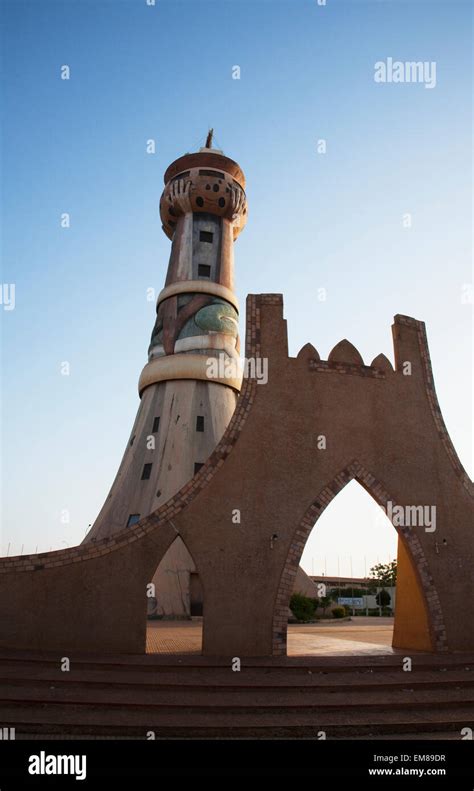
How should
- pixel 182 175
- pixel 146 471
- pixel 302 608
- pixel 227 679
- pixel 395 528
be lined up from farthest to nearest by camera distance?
pixel 182 175
pixel 146 471
pixel 302 608
pixel 395 528
pixel 227 679

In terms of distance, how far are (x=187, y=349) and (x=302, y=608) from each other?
11249 mm

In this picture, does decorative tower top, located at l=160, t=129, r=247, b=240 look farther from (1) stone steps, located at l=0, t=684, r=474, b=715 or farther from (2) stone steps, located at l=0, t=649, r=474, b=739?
(1) stone steps, located at l=0, t=684, r=474, b=715

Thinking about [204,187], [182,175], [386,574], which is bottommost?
[386,574]

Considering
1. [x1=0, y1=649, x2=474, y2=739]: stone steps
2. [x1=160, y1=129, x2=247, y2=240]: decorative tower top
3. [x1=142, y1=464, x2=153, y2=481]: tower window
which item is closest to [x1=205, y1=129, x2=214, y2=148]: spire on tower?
[x1=160, y1=129, x2=247, y2=240]: decorative tower top

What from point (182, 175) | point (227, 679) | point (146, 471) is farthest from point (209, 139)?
point (227, 679)

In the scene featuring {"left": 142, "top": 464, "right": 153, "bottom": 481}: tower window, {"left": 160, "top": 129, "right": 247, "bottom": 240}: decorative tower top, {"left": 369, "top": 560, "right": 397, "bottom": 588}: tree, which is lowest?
{"left": 369, "top": 560, "right": 397, "bottom": 588}: tree

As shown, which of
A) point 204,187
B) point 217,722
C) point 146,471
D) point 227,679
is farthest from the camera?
point 204,187

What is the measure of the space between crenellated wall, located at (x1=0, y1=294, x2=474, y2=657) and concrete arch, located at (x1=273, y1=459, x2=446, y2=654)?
0.07 feet

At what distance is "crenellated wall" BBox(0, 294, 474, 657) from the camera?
929cm

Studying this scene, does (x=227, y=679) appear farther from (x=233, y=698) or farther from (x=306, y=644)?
(x=306, y=644)

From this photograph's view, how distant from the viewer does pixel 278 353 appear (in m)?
11.4

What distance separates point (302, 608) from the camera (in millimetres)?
22094
